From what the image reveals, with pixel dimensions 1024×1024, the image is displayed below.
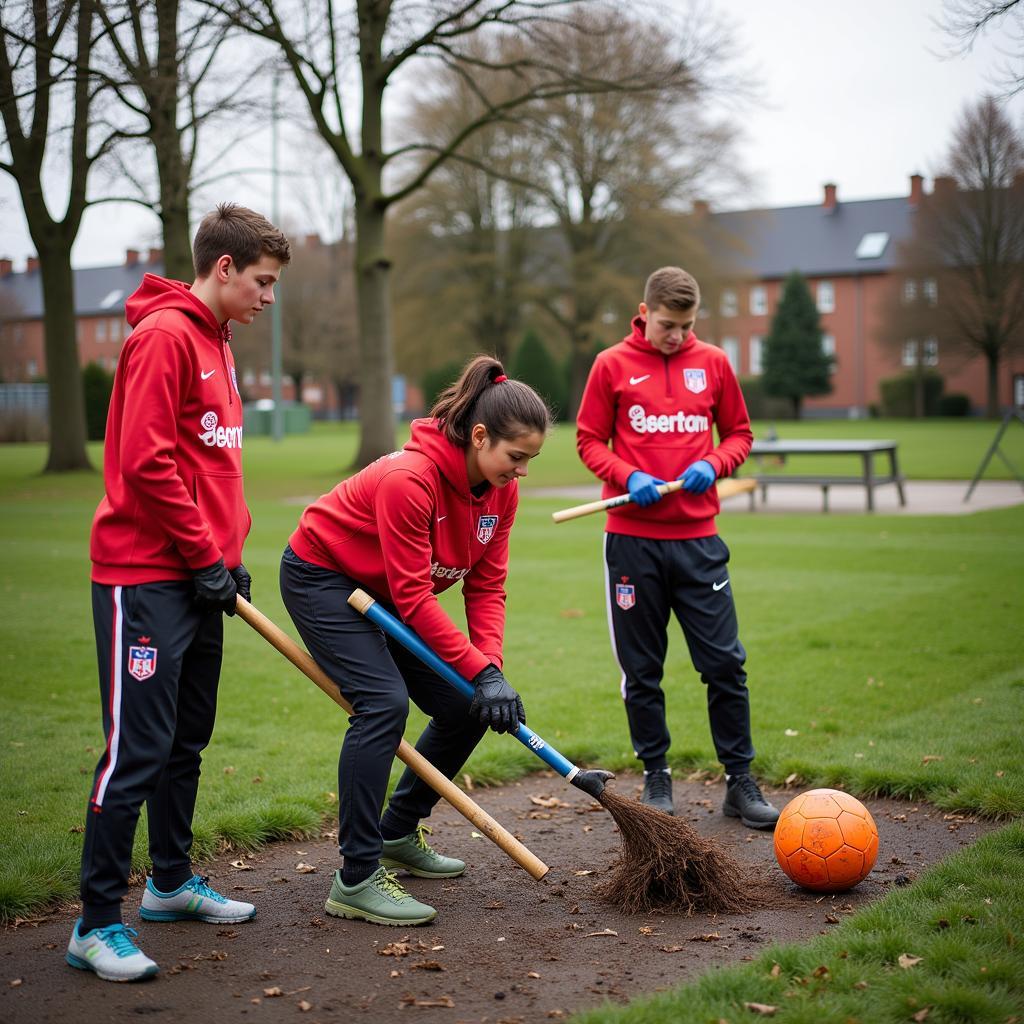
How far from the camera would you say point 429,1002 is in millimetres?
3455

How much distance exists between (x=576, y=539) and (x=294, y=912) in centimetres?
1207

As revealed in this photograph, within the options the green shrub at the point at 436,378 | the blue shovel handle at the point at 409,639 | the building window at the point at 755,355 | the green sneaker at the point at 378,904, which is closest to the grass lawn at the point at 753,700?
the green sneaker at the point at 378,904

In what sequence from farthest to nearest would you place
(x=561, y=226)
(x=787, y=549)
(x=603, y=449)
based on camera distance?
(x=561, y=226), (x=787, y=549), (x=603, y=449)

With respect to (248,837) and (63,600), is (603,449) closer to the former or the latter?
(248,837)

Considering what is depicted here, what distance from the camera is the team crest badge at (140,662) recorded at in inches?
146

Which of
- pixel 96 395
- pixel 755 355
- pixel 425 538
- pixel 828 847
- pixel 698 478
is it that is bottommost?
pixel 828 847

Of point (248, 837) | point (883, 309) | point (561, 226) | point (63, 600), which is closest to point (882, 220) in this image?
point (883, 309)

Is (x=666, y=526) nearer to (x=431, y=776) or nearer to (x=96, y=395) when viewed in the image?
(x=431, y=776)

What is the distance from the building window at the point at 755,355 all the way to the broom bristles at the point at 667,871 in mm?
67468

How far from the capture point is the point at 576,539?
16.2 m

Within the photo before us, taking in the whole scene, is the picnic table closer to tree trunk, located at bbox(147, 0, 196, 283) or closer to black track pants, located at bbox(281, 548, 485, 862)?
tree trunk, located at bbox(147, 0, 196, 283)

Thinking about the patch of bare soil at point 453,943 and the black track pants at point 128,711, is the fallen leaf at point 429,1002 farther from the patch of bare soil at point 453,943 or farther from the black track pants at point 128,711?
the black track pants at point 128,711

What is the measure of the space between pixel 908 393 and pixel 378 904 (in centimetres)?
5929

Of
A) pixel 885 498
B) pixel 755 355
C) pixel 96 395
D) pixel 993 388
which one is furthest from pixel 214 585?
pixel 755 355
